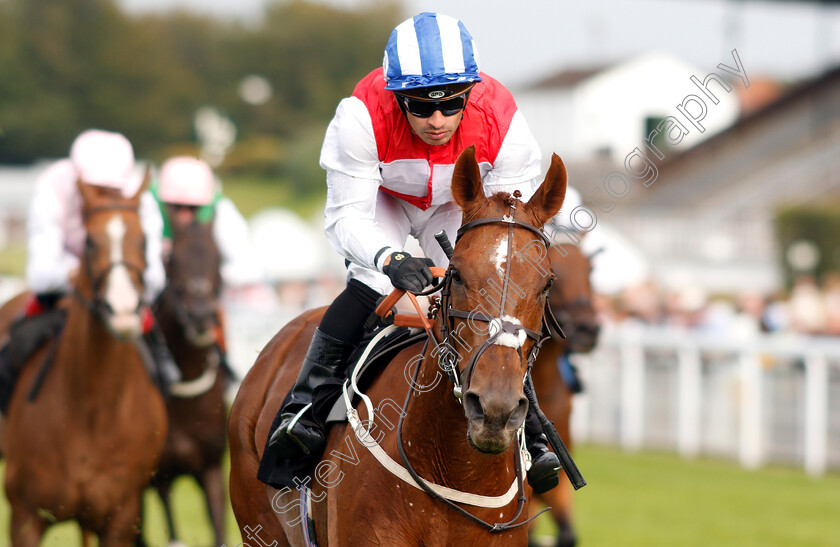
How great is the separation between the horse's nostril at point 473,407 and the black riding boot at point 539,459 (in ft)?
2.52

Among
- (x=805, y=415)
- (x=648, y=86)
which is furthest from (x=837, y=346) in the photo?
(x=648, y=86)

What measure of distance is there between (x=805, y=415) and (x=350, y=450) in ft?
Answer: 26.3

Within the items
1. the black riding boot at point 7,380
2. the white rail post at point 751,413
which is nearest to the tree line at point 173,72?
the white rail post at point 751,413

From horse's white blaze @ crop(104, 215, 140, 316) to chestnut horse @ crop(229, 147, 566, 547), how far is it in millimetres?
1868

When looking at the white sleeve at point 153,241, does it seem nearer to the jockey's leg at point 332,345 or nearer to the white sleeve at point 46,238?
the white sleeve at point 46,238

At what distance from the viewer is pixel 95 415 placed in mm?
A: 5527

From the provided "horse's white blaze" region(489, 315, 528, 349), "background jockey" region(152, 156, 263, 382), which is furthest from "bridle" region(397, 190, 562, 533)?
"background jockey" region(152, 156, 263, 382)

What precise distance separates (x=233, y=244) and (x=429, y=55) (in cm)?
410

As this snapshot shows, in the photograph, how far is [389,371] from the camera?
3.66 metres

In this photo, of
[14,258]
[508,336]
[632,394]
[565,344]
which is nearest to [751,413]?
[632,394]

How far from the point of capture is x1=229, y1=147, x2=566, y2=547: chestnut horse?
286cm

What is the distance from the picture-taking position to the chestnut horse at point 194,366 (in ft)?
22.0

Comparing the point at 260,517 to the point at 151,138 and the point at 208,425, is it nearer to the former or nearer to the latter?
the point at 208,425

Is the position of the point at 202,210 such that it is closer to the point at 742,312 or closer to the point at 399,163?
the point at 399,163
